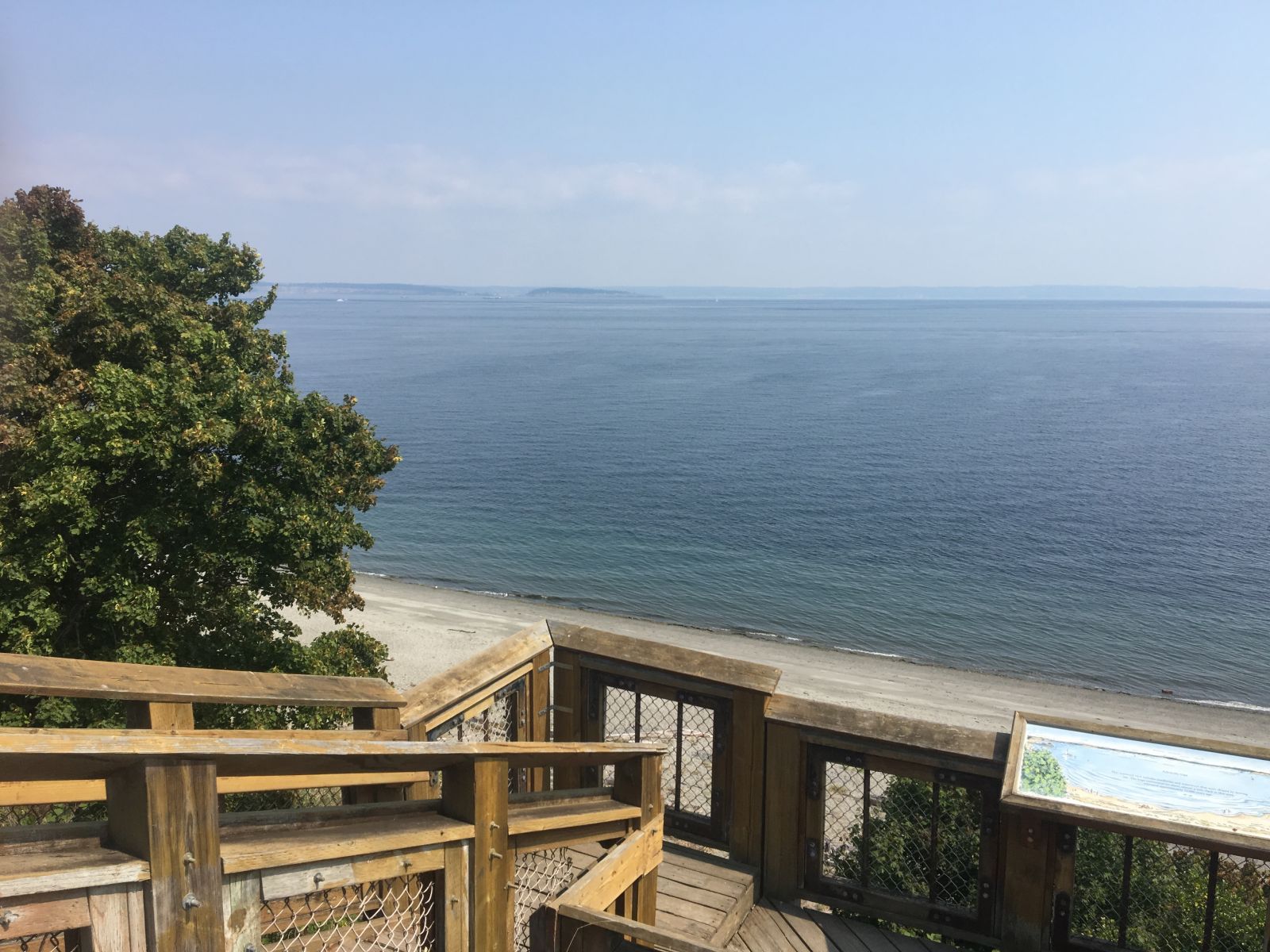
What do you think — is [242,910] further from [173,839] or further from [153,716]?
[153,716]

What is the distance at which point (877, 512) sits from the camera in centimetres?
5538

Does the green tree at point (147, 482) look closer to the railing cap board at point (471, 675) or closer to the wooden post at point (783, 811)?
the railing cap board at point (471, 675)

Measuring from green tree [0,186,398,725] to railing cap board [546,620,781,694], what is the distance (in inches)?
327

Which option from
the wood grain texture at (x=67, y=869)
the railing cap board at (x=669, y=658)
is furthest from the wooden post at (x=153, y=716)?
the railing cap board at (x=669, y=658)

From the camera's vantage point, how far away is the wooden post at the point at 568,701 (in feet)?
22.9

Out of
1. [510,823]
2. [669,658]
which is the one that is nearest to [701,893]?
[669,658]

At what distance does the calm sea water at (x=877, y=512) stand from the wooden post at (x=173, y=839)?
34.6 meters

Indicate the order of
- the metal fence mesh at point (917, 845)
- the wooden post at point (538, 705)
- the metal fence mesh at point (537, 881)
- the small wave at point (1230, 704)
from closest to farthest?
A: the metal fence mesh at point (537, 881)
the metal fence mesh at point (917, 845)
the wooden post at point (538, 705)
the small wave at point (1230, 704)

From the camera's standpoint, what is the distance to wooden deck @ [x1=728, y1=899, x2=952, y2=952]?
5992 mm

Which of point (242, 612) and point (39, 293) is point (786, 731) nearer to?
point (242, 612)

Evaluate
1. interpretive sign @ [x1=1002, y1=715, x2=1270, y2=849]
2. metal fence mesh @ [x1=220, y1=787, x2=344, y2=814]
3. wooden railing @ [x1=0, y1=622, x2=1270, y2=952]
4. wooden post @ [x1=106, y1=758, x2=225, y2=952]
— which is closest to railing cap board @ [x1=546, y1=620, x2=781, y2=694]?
wooden railing @ [x1=0, y1=622, x2=1270, y2=952]

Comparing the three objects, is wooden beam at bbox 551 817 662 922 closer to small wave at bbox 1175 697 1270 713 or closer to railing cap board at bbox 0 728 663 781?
railing cap board at bbox 0 728 663 781

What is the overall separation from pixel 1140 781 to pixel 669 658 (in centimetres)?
293

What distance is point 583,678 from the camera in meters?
6.98
